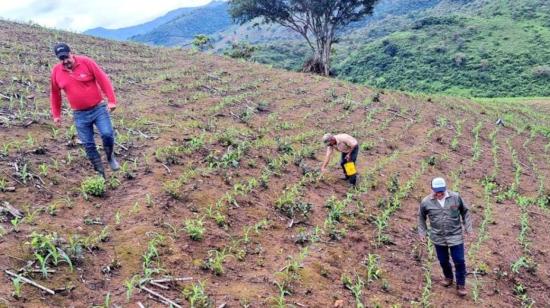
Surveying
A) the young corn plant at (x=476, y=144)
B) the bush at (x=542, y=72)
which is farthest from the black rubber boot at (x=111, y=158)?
the bush at (x=542, y=72)

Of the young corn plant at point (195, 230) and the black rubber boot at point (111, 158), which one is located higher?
the black rubber boot at point (111, 158)

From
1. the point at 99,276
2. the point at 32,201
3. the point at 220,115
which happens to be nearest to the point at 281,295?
the point at 99,276

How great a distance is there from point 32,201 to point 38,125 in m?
3.34

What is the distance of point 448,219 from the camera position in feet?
21.9

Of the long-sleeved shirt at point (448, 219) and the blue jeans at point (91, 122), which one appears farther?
the blue jeans at point (91, 122)

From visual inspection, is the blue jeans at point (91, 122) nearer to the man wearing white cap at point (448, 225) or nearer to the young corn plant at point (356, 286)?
the young corn plant at point (356, 286)

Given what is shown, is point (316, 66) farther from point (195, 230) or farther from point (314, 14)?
point (195, 230)

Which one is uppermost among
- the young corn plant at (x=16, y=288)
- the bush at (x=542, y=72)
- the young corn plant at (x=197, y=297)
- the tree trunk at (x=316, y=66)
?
the young corn plant at (x=16, y=288)

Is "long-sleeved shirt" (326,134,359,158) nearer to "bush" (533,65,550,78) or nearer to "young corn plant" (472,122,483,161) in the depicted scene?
"young corn plant" (472,122,483,161)

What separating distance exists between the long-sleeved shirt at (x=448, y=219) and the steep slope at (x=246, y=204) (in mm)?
670

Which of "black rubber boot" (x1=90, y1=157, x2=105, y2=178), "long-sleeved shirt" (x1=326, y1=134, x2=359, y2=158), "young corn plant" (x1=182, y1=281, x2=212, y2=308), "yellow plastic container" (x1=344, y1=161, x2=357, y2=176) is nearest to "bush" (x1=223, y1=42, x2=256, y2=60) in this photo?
"long-sleeved shirt" (x1=326, y1=134, x2=359, y2=158)

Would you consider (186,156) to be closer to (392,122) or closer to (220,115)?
(220,115)

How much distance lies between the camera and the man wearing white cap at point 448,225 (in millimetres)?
6625

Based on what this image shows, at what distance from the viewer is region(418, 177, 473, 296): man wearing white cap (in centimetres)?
662
